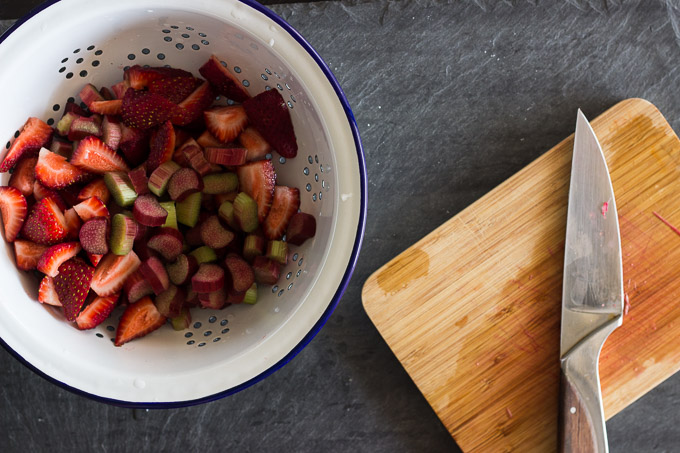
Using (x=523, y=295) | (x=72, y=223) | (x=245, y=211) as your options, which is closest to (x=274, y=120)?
(x=245, y=211)

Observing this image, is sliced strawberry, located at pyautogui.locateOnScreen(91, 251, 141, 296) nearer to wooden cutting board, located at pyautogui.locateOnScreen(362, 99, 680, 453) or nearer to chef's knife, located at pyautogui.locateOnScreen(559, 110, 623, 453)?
wooden cutting board, located at pyautogui.locateOnScreen(362, 99, 680, 453)

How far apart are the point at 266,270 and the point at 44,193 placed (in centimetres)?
38

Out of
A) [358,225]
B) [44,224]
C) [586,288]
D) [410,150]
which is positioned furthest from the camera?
[410,150]

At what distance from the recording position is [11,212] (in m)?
0.84

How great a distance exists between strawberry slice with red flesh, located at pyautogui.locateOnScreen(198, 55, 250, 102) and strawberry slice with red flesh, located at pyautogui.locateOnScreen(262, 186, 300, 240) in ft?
0.59

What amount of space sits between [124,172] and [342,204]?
41cm

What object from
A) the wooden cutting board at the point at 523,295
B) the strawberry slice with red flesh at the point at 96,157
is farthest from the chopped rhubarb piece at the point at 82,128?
the wooden cutting board at the point at 523,295

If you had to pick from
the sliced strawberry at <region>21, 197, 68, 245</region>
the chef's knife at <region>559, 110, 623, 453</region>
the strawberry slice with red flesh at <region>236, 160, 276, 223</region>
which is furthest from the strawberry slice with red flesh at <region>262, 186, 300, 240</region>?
the chef's knife at <region>559, 110, 623, 453</region>

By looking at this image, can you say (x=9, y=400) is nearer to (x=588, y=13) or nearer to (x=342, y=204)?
(x=342, y=204)

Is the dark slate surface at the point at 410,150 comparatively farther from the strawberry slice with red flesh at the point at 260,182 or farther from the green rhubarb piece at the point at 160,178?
the green rhubarb piece at the point at 160,178

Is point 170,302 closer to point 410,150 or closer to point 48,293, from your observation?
point 48,293

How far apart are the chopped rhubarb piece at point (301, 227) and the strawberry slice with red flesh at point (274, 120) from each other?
0.12 meters

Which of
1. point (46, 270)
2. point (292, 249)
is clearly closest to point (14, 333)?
point (46, 270)

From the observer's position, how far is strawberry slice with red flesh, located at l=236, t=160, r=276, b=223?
892 mm
